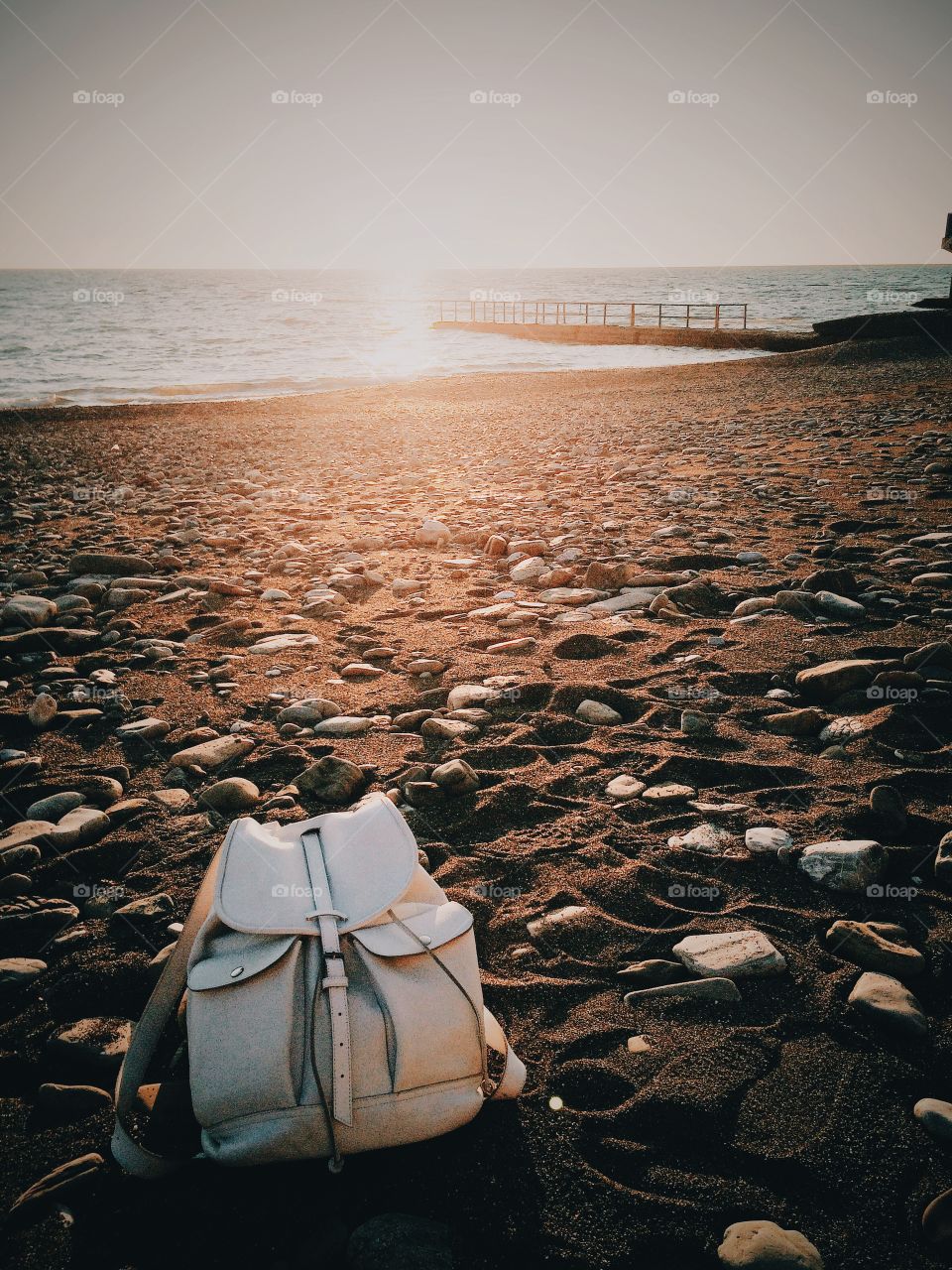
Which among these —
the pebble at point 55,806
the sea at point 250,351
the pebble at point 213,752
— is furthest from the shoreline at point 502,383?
the pebble at point 55,806

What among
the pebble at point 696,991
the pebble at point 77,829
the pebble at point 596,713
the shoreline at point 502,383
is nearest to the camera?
the pebble at point 696,991

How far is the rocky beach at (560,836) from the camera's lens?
4.48 feet

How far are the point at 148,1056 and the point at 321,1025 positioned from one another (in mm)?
384

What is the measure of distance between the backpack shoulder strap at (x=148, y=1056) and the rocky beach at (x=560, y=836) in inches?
2.6

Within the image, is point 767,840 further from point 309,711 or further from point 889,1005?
point 309,711

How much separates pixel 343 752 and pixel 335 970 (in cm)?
160

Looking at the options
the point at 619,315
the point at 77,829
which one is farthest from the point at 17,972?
the point at 619,315

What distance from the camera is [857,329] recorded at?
765 inches

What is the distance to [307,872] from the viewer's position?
64.6 inches

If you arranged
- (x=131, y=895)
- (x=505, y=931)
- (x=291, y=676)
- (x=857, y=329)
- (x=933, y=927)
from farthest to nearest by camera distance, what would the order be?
1. (x=857, y=329)
2. (x=291, y=676)
3. (x=131, y=895)
4. (x=505, y=931)
5. (x=933, y=927)

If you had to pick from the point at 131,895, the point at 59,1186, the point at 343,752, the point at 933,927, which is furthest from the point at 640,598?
the point at 59,1186

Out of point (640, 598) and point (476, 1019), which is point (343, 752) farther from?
point (640, 598)

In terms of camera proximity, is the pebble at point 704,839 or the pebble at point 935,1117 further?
the pebble at point 704,839

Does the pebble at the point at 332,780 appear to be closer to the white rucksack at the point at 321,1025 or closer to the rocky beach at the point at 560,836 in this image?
the rocky beach at the point at 560,836
